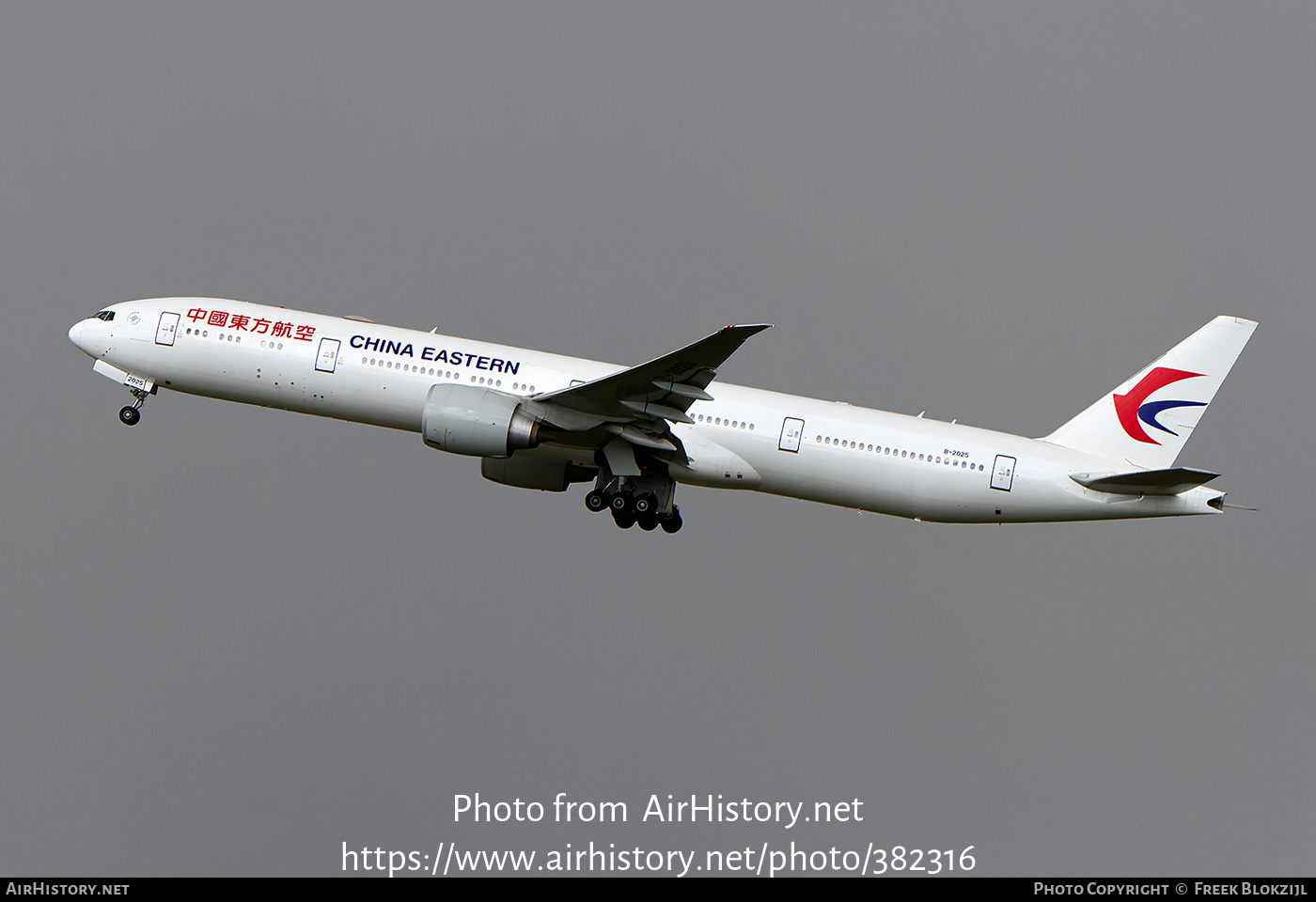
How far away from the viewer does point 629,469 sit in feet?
100

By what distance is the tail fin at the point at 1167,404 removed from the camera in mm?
31766

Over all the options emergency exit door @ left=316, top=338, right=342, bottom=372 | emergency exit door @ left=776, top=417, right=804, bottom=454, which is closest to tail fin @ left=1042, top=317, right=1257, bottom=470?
emergency exit door @ left=776, top=417, right=804, bottom=454

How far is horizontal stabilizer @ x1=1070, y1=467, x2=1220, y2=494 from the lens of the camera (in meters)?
28.6

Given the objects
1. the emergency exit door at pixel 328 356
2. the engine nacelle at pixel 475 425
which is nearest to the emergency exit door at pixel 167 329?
the emergency exit door at pixel 328 356

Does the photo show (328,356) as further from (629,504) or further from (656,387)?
(656,387)

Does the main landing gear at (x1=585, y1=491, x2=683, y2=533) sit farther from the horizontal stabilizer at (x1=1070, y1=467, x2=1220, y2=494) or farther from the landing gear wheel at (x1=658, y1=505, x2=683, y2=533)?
the horizontal stabilizer at (x1=1070, y1=467, x2=1220, y2=494)

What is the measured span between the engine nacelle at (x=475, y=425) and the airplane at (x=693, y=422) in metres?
0.05

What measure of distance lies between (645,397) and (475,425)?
3.85 metres

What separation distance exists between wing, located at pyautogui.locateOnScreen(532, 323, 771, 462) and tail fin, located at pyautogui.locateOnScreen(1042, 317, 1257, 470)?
9.53 m

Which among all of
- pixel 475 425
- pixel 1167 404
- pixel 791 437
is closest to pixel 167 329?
pixel 475 425

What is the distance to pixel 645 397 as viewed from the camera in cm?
2916

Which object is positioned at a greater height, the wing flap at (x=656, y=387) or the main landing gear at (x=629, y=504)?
the wing flap at (x=656, y=387)

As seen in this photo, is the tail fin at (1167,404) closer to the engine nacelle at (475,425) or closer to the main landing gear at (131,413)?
the engine nacelle at (475,425)

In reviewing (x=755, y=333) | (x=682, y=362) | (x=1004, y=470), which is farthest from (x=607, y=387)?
(x=1004, y=470)
